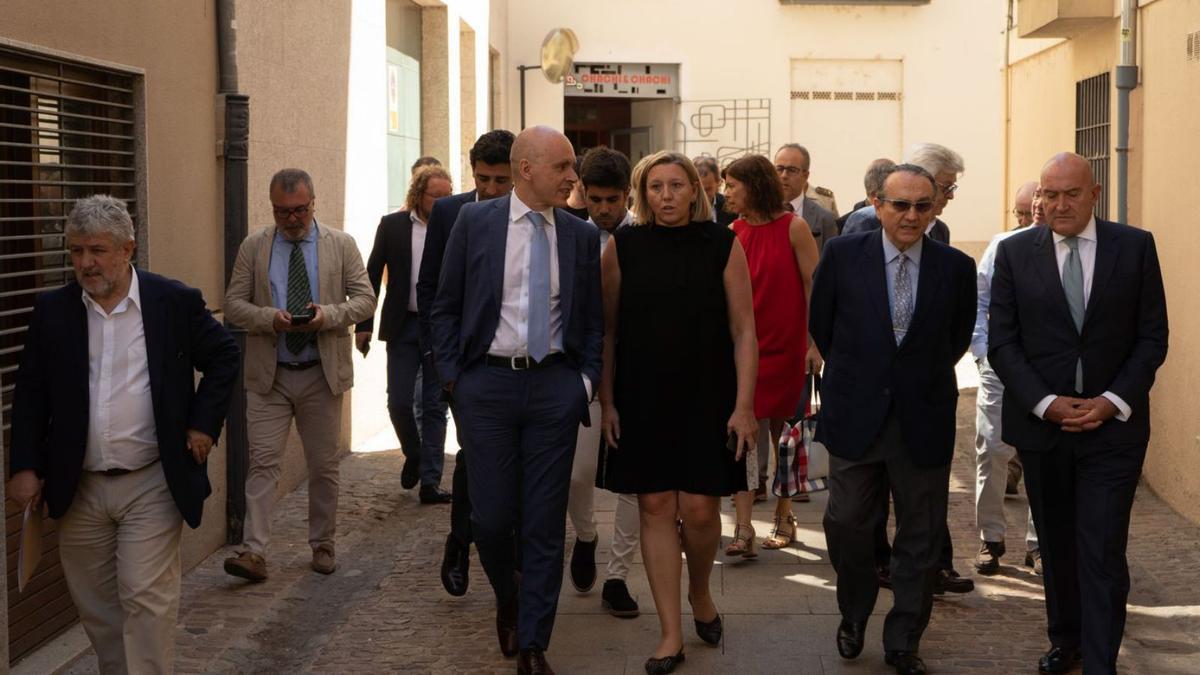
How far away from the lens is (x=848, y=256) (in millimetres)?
6281

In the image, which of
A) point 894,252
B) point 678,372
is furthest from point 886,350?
point 678,372

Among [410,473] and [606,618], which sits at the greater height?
[410,473]

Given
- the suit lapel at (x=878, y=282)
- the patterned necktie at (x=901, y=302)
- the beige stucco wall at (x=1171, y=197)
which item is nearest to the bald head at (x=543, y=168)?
the suit lapel at (x=878, y=282)

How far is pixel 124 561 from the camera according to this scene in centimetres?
527

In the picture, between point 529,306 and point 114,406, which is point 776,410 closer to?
point 529,306

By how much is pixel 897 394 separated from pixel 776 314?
80.5 inches

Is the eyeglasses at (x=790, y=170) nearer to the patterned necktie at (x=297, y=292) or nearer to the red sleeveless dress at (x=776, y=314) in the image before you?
the red sleeveless dress at (x=776, y=314)

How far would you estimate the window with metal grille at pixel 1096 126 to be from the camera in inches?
476

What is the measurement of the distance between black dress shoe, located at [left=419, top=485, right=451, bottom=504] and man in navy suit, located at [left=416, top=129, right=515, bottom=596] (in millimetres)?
2291

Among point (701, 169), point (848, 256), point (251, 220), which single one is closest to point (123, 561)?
point (848, 256)

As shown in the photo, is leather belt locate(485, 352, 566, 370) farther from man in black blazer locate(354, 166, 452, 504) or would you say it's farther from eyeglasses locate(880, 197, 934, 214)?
man in black blazer locate(354, 166, 452, 504)

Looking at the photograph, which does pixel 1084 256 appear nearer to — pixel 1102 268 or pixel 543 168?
pixel 1102 268

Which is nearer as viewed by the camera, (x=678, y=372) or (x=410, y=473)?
(x=678, y=372)

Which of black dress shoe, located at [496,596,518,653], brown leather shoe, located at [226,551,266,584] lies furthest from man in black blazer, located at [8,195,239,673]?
brown leather shoe, located at [226,551,266,584]
